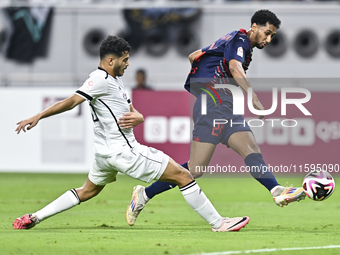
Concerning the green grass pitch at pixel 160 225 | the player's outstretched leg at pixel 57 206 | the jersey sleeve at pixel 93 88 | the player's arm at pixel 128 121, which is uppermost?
the jersey sleeve at pixel 93 88

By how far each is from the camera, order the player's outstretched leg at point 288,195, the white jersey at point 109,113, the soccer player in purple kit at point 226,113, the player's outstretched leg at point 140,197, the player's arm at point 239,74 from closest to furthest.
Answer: the white jersey at point 109,113 < the player's outstretched leg at point 288,195 < the player's arm at point 239,74 < the soccer player in purple kit at point 226,113 < the player's outstretched leg at point 140,197

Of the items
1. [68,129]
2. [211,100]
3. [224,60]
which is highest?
[224,60]

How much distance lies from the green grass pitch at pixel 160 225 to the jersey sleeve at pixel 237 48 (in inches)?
72.0

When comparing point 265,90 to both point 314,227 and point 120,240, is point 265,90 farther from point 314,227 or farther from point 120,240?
point 120,240

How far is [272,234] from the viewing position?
605cm

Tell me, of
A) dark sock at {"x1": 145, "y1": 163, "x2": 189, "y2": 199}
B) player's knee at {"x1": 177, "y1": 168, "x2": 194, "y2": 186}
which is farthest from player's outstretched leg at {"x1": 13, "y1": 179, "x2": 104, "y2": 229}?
player's knee at {"x1": 177, "y1": 168, "x2": 194, "y2": 186}

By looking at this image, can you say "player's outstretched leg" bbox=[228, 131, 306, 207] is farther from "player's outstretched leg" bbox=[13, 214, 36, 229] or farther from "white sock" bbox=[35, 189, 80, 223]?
"player's outstretched leg" bbox=[13, 214, 36, 229]

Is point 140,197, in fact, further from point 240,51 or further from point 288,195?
point 240,51

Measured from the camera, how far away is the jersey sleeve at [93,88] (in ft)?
18.6

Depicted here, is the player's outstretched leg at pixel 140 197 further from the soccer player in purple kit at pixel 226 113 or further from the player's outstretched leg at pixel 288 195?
the player's outstretched leg at pixel 288 195

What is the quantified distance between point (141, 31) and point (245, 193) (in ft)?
30.5

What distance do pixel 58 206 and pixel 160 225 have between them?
48.4 inches

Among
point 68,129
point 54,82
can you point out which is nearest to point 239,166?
point 68,129

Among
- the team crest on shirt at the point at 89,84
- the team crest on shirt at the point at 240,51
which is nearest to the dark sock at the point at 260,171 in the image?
the team crest on shirt at the point at 240,51
